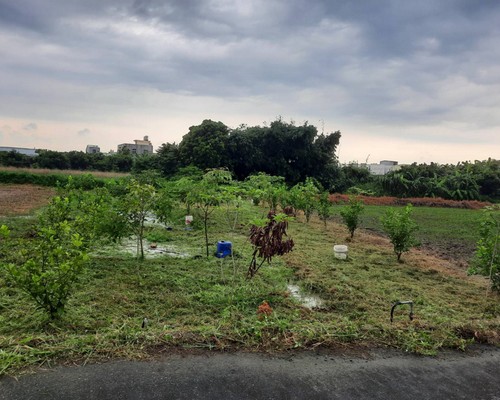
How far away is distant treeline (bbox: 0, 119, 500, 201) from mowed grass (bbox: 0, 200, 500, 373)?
55.2 feet

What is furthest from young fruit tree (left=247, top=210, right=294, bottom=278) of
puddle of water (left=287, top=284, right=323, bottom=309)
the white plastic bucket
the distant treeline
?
the distant treeline

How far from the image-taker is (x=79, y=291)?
4.53 metres

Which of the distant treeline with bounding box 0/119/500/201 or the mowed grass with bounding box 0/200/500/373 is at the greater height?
the distant treeline with bounding box 0/119/500/201

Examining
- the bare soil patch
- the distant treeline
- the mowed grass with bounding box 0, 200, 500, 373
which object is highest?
the distant treeline

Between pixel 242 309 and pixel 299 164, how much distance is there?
2327 cm

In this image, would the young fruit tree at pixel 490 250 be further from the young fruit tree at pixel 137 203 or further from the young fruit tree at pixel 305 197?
the young fruit tree at pixel 305 197

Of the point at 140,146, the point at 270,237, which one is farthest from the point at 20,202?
the point at 140,146

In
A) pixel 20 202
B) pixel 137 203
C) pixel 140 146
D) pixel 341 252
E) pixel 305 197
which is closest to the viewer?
pixel 137 203

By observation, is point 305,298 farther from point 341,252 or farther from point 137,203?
point 137,203

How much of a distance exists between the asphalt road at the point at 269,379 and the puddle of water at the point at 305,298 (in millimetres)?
1696

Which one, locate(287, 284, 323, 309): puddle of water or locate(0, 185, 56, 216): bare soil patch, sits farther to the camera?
locate(0, 185, 56, 216): bare soil patch

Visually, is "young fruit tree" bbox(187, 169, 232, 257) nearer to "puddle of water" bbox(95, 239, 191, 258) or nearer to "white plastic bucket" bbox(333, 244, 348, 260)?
"puddle of water" bbox(95, 239, 191, 258)

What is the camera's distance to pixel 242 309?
164 inches

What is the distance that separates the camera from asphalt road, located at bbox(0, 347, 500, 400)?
2369 millimetres
